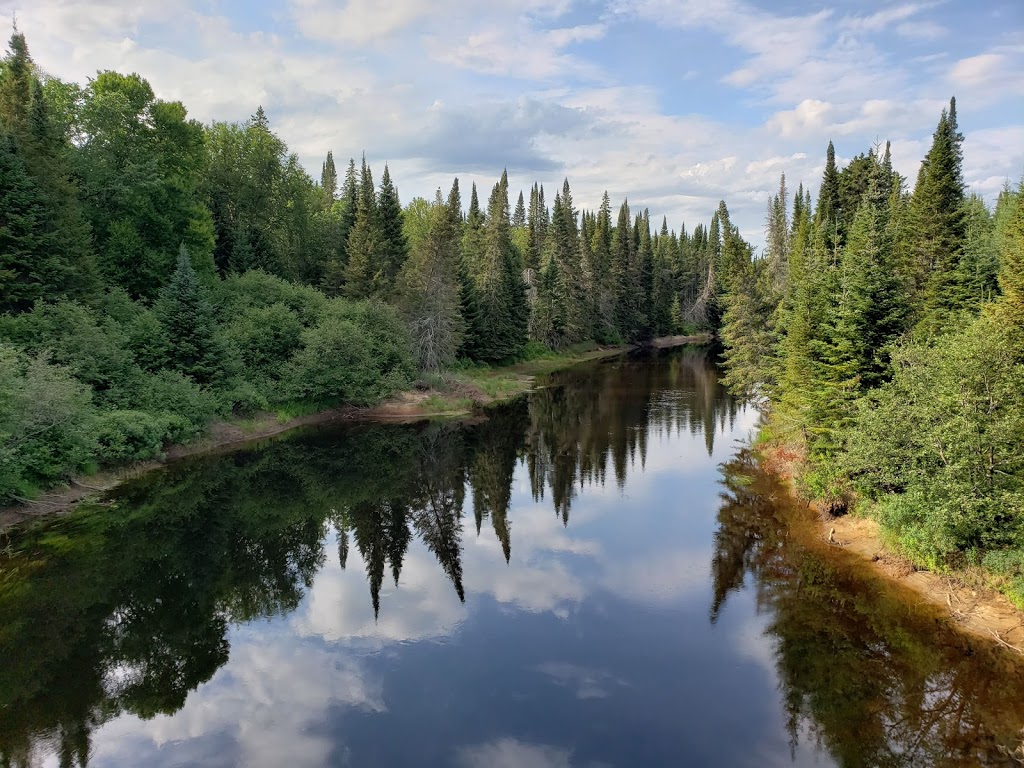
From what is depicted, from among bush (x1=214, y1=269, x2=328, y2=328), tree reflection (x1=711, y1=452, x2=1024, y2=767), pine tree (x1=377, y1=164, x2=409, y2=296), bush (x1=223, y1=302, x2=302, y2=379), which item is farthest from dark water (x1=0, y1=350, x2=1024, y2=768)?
pine tree (x1=377, y1=164, x2=409, y2=296)

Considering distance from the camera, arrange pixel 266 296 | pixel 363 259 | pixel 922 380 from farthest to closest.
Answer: pixel 363 259 < pixel 266 296 < pixel 922 380

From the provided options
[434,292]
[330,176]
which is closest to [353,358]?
[434,292]

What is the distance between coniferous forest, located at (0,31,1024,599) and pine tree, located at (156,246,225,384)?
13cm

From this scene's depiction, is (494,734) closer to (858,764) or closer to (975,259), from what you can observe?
(858,764)

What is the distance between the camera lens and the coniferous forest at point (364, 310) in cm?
1978

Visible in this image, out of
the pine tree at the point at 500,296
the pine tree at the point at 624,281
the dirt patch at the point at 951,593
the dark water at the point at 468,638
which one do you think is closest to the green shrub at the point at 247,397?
the dark water at the point at 468,638

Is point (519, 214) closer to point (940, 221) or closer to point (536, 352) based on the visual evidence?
point (536, 352)

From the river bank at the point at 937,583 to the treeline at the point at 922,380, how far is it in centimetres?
52

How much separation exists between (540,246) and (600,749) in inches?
3116

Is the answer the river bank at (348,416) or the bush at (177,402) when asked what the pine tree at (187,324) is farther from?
the river bank at (348,416)

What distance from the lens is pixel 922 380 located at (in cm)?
2091

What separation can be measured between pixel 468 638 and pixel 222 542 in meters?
11.6

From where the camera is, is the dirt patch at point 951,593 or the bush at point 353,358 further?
the bush at point 353,358

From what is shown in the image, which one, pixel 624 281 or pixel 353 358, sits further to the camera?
pixel 624 281
